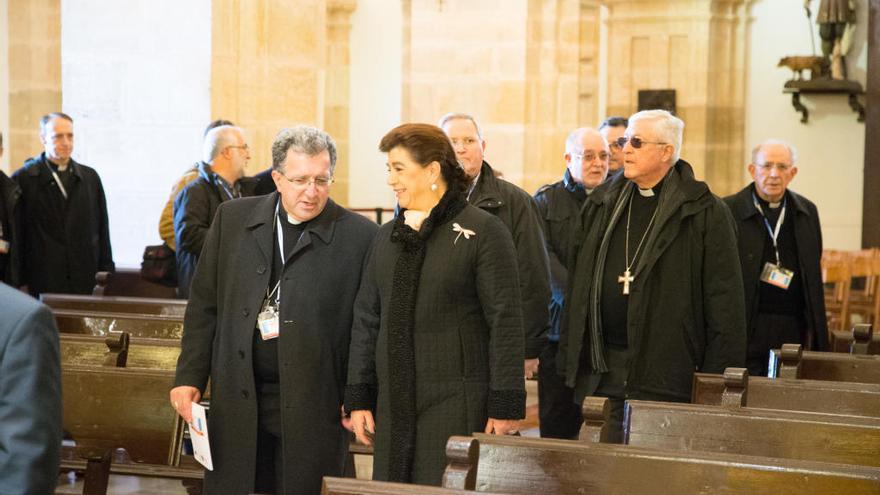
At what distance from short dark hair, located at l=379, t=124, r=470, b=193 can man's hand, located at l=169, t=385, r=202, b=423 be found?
2.98 feet

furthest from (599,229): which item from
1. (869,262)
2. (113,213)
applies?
(869,262)

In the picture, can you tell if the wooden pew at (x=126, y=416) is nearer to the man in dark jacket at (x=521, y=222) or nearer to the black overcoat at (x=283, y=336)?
the black overcoat at (x=283, y=336)

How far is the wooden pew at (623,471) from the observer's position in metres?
2.88

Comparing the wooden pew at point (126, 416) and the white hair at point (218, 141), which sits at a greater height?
the white hair at point (218, 141)

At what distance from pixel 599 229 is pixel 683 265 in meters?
0.35

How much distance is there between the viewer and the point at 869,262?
11031mm

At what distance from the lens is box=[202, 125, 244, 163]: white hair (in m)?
6.49

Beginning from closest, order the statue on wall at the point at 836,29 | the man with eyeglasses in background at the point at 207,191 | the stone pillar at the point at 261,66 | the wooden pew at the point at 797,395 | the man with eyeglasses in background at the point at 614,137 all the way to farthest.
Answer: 1. the wooden pew at the point at 797,395
2. the man with eyeglasses in background at the point at 207,191
3. the man with eyeglasses in background at the point at 614,137
4. the stone pillar at the point at 261,66
5. the statue on wall at the point at 836,29

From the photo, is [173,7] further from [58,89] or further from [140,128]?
[58,89]

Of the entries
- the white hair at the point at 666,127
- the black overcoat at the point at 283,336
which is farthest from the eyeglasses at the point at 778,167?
the black overcoat at the point at 283,336

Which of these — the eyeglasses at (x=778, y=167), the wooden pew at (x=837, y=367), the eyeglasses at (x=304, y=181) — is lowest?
the wooden pew at (x=837, y=367)

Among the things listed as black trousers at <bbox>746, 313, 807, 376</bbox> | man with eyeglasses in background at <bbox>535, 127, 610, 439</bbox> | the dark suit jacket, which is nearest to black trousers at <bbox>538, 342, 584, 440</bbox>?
man with eyeglasses in background at <bbox>535, 127, 610, 439</bbox>

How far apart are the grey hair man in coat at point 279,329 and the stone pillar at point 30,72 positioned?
5218 millimetres

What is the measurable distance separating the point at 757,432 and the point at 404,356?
1.00 meters
